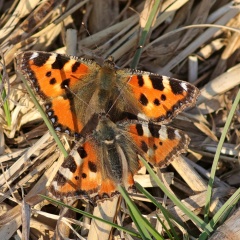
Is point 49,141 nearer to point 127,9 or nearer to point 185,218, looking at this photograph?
point 185,218

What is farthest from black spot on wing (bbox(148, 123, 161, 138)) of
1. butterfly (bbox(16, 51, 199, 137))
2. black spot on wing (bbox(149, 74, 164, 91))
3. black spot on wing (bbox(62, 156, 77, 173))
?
black spot on wing (bbox(62, 156, 77, 173))

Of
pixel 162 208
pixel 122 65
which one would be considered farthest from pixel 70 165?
pixel 122 65

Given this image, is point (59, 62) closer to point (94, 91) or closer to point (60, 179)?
point (94, 91)

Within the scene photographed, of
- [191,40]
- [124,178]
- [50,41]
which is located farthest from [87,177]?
[191,40]

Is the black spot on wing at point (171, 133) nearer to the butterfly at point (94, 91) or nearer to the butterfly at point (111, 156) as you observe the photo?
the butterfly at point (111, 156)

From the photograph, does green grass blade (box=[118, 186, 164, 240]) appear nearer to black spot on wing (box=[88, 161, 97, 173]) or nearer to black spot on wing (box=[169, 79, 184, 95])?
black spot on wing (box=[88, 161, 97, 173])

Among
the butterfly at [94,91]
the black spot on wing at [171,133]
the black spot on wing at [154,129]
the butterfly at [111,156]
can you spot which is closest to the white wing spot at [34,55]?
the butterfly at [94,91]

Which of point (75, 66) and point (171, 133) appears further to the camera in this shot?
point (75, 66)
